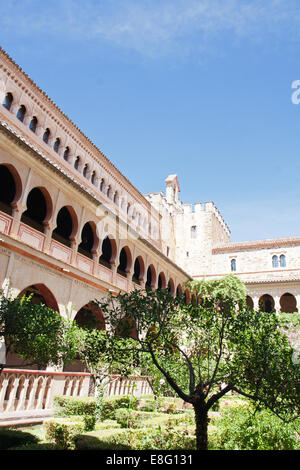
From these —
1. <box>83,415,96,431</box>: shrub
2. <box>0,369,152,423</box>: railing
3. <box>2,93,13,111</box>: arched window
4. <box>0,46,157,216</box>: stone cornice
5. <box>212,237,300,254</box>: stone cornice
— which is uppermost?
<box>0,46,157,216</box>: stone cornice

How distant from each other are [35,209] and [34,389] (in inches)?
375

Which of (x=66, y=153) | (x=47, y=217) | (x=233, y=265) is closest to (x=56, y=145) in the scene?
(x=66, y=153)

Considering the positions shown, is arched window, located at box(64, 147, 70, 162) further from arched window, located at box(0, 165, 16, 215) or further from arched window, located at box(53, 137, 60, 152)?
arched window, located at box(0, 165, 16, 215)

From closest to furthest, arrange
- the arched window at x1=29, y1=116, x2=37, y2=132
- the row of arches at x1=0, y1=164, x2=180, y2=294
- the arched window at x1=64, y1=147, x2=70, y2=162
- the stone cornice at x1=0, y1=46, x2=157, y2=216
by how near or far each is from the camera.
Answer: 1. the row of arches at x1=0, y1=164, x2=180, y2=294
2. the stone cornice at x1=0, y1=46, x2=157, y2=216
3. the arched window at x1=29, y1=116, x2=37, y2=132
4. the arched window at x1=64, y1=147, x2=70, y2=162

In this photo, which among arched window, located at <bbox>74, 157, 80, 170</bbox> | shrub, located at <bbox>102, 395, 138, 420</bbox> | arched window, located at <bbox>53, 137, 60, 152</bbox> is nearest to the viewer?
shrub, located at <bbox>102, 395, 138, 420</bbox>

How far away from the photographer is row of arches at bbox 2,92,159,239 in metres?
17.7

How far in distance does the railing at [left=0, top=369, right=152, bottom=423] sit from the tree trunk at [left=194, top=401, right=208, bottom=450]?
154cm

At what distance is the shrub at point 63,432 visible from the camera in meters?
7.20

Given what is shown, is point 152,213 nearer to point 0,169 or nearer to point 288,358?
point 0,169

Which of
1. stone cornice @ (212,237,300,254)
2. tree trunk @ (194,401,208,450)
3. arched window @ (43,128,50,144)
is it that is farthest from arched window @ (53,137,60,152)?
stone cornice @ (212,237,300,254)

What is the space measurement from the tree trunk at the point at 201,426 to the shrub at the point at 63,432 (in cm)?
277

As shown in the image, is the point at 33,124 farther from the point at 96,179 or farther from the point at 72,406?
the point at 72,406
